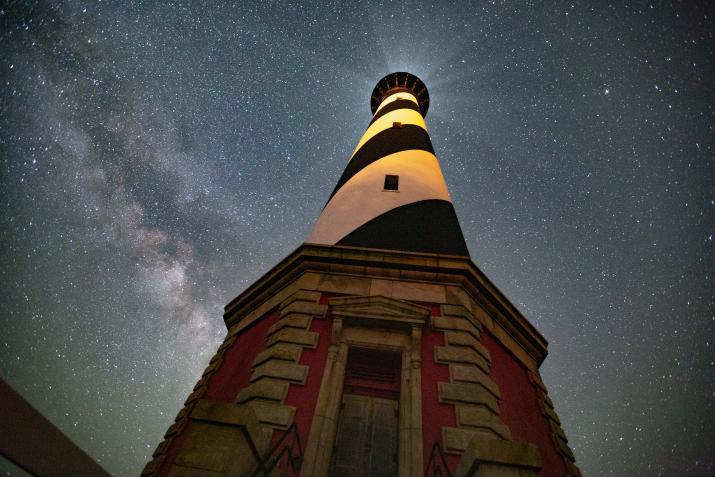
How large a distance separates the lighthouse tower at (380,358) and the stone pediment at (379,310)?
0.05 ft

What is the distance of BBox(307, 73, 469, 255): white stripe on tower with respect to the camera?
7.71 metres

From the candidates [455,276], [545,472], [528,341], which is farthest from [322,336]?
[528,341]

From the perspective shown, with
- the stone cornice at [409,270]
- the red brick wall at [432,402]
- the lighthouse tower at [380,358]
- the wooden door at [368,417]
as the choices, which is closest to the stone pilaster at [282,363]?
the lighthouse tower at [380,358]

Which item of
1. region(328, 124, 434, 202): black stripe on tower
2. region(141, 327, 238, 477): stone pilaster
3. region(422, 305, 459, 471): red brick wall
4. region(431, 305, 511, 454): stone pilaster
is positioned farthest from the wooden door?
region(328, 124, 434, 202): black stripe on tower

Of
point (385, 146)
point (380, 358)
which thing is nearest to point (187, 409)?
point (380, 358)

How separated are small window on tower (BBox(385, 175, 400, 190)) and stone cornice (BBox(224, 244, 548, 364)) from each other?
8.10ft

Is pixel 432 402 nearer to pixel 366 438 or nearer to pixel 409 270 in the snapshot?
pixel 366 438

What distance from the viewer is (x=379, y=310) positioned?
6.10 m

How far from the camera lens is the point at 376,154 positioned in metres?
10.3

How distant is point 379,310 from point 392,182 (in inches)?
151

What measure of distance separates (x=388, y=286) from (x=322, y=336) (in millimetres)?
1401

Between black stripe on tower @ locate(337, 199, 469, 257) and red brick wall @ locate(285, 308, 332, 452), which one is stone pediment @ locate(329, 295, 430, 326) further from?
black stripe on tower @ locate(337, 199, 469, 257)

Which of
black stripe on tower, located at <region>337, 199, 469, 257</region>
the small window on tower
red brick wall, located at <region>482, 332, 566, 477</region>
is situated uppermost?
the small window on tower

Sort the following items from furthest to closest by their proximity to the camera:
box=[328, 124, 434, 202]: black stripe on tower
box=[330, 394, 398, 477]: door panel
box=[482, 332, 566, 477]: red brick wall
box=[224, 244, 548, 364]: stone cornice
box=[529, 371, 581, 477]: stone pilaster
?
box=[328, 124, 434, 202]: black stripe on tower, box=[224, 244, 548, 364]: stone cornice, box=[529, 371, 581, 477]: stone pilaster, box=[482, 332, 566, 477]: red brick wall, box=[330, 394, 398, 477]: door panel
